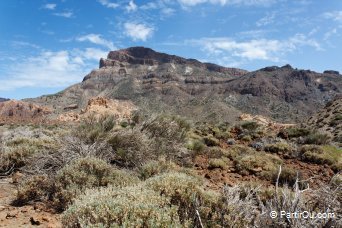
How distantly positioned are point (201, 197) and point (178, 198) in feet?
1.11

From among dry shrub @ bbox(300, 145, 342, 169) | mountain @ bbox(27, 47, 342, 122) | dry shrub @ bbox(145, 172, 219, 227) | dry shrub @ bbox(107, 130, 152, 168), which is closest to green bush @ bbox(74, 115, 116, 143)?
dry shrub @ bbox(107, 130, 152, 168)

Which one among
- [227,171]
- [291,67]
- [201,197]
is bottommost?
[227,171]

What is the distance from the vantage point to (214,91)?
133625mm

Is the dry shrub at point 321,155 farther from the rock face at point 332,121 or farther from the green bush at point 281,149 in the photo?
the rock face at point 332,121

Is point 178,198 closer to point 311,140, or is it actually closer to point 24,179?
point 24,179

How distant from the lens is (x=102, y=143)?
873 cm

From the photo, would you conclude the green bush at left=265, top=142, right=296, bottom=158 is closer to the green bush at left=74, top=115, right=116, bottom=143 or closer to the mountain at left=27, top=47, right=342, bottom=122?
the green bush at left=74, top=115, right=116, bottom=143

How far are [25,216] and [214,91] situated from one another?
425 feet

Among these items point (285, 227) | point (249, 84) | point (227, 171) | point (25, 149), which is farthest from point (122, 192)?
point (249, 84)

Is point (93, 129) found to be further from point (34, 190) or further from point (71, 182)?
point (71, 182)

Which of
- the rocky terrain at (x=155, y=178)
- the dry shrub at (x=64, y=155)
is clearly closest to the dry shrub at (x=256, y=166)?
the rocky terrain at (x=155, y=178)

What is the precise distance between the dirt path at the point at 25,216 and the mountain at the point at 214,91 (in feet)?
265

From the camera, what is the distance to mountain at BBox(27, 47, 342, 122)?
106m

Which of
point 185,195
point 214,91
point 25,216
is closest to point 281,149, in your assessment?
point 185,195
